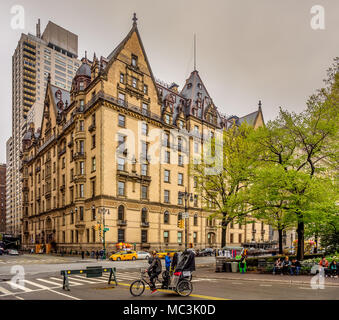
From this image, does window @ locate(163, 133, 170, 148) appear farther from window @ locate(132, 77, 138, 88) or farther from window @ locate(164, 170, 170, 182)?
window @ locate(132, 77, 138, 88)

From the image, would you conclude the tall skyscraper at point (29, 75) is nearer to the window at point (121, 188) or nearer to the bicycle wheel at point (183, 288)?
the window at point (121, 188)

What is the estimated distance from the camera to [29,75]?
147 metres

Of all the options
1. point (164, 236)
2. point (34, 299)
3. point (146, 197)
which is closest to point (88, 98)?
point (146, 197)

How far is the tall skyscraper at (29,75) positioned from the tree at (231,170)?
126m

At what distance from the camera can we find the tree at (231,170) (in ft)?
92.7

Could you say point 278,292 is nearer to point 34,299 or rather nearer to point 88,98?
point 34,299

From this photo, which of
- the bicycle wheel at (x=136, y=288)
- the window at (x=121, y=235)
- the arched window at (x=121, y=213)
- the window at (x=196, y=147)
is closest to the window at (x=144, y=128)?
the window at (x=196, y=147)

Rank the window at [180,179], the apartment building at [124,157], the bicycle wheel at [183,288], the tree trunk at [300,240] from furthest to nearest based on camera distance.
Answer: the window at [180,179] → the apartment building at [124,157] → the tree trunk at [300,240] → the bicycle wheel at [183,288]

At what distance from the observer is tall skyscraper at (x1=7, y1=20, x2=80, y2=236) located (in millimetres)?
144750

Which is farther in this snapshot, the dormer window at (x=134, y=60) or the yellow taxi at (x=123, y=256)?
the dormer window at (x=134, y=60)

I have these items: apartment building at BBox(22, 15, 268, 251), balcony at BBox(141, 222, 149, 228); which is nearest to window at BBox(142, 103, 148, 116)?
apartment building at BBox(22, 15, 268, 251)

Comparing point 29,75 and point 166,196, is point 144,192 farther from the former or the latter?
point 29,75

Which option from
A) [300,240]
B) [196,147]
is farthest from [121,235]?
[300,240]

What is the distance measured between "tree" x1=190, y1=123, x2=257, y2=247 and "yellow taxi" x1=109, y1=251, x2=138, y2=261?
14.4 m
